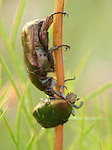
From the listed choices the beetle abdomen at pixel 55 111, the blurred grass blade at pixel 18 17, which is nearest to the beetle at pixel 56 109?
the beetle abdomen at pixel 55 111

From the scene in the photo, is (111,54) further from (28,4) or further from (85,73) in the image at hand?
(28,4)

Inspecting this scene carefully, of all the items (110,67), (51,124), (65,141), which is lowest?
(65,141)

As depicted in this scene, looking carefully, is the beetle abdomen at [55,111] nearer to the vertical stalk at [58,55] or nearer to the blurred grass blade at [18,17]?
the vertical stalk at [58,55]

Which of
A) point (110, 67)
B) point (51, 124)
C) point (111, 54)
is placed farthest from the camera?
point (111, 54)

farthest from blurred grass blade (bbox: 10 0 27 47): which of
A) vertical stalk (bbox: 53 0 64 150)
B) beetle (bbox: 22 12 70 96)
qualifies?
vertical stalk (bbox: 53 0 64 150)

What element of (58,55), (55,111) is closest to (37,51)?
(58,55)

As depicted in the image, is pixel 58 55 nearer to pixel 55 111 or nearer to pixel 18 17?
pixel 55 111

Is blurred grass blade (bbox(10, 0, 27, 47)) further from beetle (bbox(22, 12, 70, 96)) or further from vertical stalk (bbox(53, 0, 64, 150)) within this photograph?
vertical stalk (bbox(53, 0, 64, 150))

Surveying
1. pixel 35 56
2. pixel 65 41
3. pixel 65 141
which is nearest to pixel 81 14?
pixel 65 41
